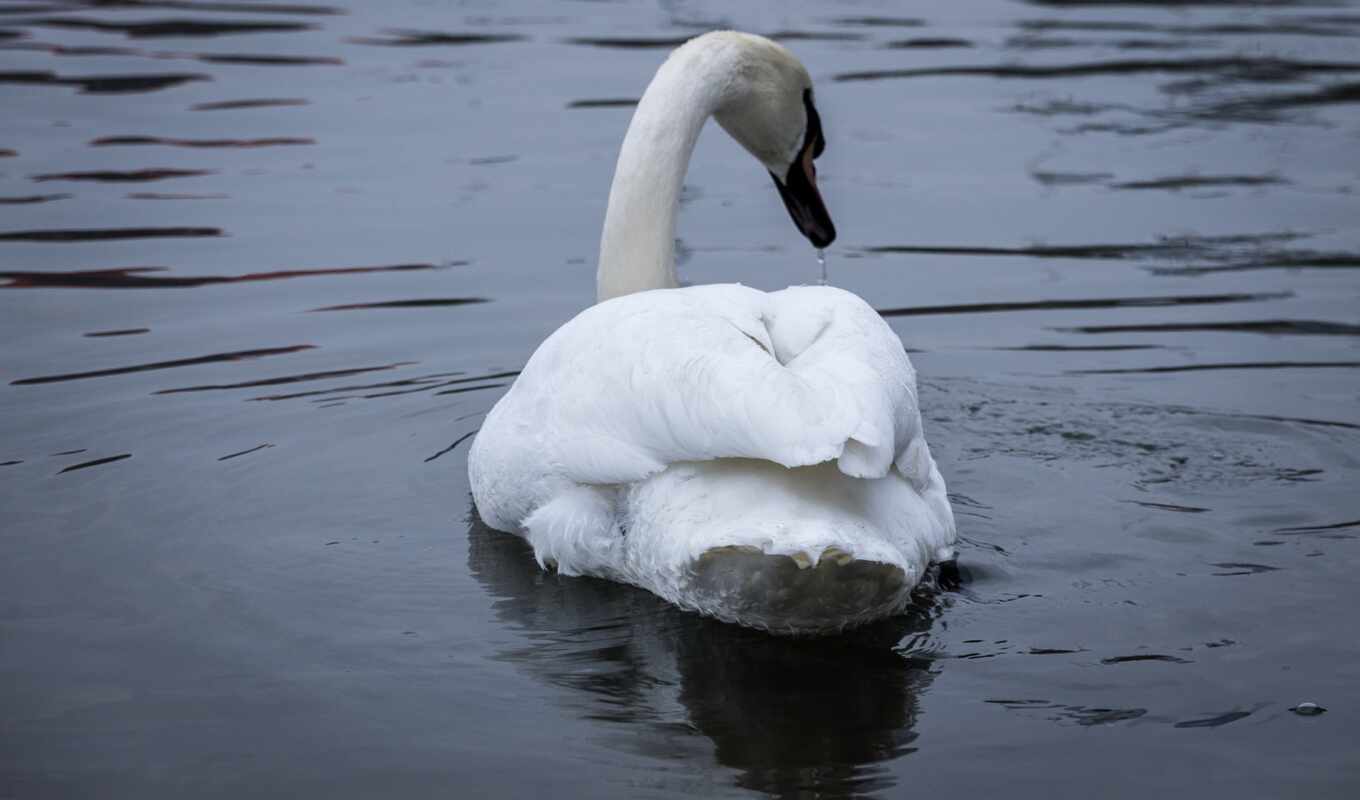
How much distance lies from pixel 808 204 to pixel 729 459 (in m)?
2.93

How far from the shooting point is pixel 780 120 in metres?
7.01

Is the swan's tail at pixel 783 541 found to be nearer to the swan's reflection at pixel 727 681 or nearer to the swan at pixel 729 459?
the swan at pixel 729 459

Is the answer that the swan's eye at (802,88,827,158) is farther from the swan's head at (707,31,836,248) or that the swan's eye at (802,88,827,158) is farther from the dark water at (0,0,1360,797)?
the dark water at (0,0,1360,797)

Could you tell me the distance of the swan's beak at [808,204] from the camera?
7250mm

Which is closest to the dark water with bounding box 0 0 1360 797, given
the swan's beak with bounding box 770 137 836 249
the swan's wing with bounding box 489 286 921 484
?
the swan's wing with bounding box 489 286 921 484

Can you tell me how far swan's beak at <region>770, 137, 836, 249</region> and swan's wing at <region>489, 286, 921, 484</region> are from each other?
6.64 ft

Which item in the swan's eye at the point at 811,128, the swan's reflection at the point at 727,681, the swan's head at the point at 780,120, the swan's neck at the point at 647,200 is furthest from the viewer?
the swan's eye at the point at 811,128

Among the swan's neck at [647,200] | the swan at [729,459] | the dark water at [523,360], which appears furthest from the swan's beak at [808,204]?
the swan at [729,459]

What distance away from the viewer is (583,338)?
17.0 ft

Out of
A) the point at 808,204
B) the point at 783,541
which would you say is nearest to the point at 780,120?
the point at 808,204

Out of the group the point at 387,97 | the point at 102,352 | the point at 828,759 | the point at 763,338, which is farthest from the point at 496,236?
the point at 828,759

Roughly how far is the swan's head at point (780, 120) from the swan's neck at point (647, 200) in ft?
1.35

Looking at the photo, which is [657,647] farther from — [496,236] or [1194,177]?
[1194,177]

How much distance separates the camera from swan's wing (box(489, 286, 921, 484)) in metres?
4.20
